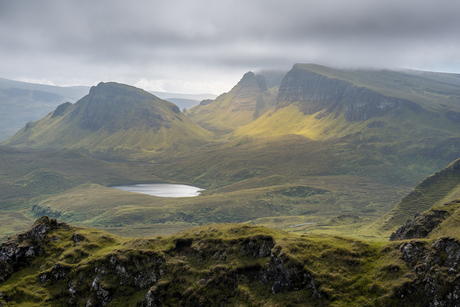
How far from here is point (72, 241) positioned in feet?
191

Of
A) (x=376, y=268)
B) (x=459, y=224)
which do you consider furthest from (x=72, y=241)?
(x=459, y=224)

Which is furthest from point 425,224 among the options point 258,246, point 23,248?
point 23,248

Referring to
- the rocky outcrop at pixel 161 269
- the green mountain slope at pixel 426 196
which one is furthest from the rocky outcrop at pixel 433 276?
the green mountain slope at pixel 426 196

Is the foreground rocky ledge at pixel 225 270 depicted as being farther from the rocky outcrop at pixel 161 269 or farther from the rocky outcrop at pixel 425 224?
the rocky outcrop at pixel 425 224

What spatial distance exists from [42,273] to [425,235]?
253 feet

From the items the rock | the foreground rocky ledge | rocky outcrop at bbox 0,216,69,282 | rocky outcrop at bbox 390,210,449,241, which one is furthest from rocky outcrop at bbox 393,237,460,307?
rocky outcrop at bbox 0,216,69,282

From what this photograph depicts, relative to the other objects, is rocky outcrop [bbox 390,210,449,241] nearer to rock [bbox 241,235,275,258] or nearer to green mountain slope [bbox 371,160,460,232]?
rock [bbox 241,235,275,258]

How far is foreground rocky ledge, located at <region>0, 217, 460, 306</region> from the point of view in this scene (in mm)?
41406

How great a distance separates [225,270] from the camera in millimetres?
49562

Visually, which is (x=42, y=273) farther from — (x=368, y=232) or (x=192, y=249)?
(x=368, y=232)

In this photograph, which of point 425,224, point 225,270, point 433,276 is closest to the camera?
point 433,276

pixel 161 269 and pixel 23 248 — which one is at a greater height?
pixel 23 248

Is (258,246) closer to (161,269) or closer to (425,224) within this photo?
(161,269)

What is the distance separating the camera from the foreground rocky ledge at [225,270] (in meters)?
41.4
